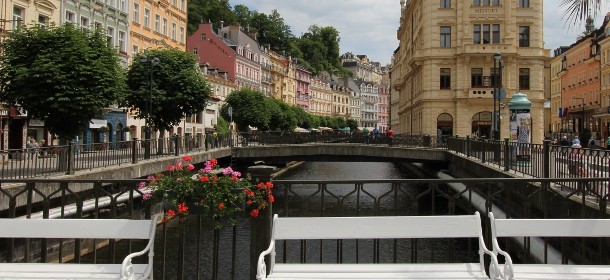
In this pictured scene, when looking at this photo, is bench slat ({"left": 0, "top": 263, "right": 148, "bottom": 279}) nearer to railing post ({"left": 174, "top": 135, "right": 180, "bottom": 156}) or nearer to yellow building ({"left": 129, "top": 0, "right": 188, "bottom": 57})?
railing post ({"left": 174, "top": 135, "right": 180, "bottom": 156})

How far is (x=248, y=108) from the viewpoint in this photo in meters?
58.5

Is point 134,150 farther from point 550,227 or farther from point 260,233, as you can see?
point 550,227

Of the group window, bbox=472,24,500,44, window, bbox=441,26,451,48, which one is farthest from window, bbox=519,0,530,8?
window, bbox=441,26,451,48

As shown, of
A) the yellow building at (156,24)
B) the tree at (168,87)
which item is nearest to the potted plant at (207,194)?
the tree at (168,87)

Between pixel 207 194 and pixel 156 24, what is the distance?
4591 centimetres

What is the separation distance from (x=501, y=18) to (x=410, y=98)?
16433 mm

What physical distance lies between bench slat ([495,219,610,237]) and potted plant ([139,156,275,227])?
229 centimetres

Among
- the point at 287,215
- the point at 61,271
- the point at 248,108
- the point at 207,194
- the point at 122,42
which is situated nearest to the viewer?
the point at 61,271

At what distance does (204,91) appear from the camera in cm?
3281

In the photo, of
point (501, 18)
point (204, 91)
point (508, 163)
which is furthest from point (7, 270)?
point (501, 18)

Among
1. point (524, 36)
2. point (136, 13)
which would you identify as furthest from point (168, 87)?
point (524, 36)

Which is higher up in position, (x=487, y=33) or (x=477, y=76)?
(x=487, y=33)

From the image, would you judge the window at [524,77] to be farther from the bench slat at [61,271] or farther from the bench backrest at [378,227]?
the bench slat at [61,271]

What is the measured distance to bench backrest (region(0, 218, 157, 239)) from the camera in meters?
5.10
